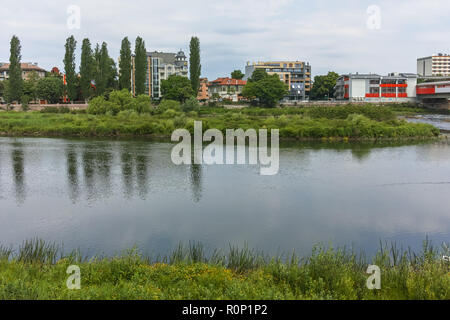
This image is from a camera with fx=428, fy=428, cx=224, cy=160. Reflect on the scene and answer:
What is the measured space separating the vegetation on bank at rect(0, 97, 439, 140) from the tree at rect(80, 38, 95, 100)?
6.03 m

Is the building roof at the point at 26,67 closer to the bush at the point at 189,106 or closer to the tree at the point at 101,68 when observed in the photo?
the tree at the point at 101,68

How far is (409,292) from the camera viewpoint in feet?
25.3

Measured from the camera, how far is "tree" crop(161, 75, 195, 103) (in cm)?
6216

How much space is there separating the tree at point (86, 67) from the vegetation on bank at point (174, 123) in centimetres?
603

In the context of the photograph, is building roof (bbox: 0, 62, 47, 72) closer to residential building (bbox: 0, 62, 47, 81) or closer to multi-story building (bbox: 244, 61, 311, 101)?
residential building (bbox: 0, 62, 47, 81)

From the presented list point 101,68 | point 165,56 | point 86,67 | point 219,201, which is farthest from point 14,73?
point 219,201

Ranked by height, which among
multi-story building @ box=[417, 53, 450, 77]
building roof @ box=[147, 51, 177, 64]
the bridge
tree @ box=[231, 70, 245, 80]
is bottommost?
the bridge

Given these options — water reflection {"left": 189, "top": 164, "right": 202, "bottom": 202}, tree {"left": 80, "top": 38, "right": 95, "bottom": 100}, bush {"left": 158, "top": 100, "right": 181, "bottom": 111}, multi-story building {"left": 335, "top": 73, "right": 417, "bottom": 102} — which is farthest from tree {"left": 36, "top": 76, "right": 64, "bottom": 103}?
multi-story building {"left": 335, "top": 73, "right": 417, "bottom": 102}

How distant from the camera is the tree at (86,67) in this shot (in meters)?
54.0

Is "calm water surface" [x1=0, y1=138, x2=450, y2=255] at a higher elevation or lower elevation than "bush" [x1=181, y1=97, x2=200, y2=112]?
lower

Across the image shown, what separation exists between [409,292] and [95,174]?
1724 cm

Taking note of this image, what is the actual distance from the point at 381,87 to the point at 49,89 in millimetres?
55832

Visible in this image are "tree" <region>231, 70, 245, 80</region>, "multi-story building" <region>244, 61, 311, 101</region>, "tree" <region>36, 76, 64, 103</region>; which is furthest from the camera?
"tree" <region>231, 70, 245, 80</region>

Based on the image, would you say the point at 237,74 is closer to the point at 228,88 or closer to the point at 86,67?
the point at 228,88
